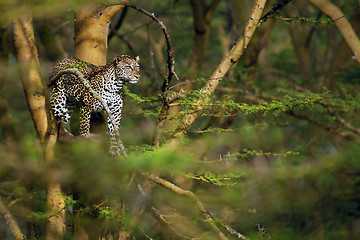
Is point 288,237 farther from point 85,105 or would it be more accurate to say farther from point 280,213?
point 85,105

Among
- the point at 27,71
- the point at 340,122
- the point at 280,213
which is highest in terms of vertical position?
the point at 27,71

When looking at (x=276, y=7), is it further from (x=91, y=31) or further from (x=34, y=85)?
(x=34, y=85)

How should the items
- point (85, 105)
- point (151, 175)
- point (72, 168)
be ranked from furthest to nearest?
1. point (85, 105)
2. point (151, 175)
3. point (72, 168)

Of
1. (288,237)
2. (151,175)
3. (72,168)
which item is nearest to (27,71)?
(72,168)

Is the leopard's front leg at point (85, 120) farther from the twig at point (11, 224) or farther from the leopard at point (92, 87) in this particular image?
the twig at point (11, 224)

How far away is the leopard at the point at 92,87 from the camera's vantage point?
530 cm

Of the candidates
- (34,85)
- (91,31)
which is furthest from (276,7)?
(34,85)

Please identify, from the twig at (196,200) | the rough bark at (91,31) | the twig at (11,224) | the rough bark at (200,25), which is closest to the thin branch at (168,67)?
the twig at (196,200)

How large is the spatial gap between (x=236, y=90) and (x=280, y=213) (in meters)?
2.27

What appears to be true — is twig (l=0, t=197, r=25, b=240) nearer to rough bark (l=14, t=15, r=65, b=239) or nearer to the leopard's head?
rough bark (l=14, t=15, r=65, b=239)

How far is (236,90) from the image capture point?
9.73m

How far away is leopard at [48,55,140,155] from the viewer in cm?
530

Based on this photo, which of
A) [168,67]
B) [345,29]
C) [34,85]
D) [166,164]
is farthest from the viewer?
[345,29]

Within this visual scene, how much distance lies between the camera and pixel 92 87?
5.38 metres
